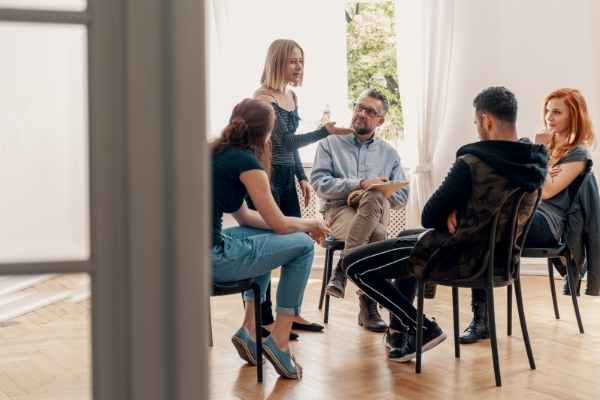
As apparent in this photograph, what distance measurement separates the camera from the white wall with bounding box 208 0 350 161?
5848 millimetres

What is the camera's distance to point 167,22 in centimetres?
96

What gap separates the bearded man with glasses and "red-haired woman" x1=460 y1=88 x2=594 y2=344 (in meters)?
0.50

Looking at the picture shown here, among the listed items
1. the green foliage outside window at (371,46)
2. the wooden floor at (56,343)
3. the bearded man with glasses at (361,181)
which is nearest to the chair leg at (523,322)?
the bearded man with glasses at (361,181)

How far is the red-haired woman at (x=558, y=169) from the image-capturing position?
3.62 meters

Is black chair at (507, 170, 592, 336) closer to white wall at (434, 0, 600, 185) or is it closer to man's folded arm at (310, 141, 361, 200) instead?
man's folded arm at (310, 141, 361, 200)

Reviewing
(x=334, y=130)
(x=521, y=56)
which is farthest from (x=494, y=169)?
(x=521, y=56)

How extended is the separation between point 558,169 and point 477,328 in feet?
2.81

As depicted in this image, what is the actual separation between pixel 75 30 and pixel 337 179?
3178 millimetres

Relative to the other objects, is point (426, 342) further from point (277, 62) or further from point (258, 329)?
point (277, 62)

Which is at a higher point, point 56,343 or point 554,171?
point 554,171

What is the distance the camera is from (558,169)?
3.69 meters

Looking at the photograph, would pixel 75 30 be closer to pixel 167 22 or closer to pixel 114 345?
pixel 167 22

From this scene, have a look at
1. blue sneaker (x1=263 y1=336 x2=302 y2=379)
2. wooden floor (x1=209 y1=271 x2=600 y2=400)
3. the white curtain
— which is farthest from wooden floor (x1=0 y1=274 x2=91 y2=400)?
the white curtain

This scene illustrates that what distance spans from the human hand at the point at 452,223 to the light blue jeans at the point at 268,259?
0.56 metres
